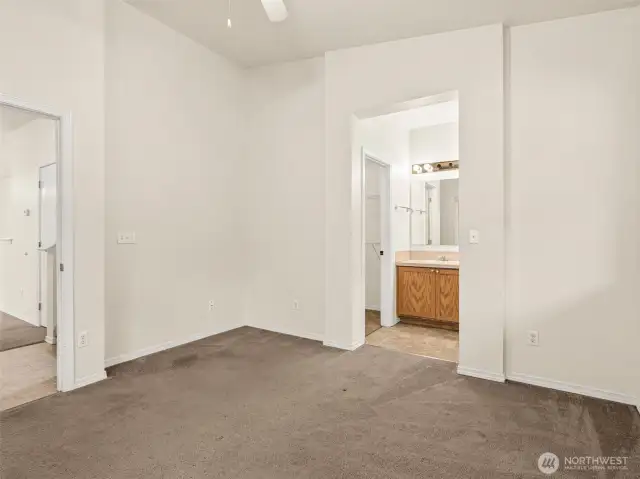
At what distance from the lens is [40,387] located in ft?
9.36

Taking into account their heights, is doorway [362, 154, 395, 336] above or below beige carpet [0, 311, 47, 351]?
above

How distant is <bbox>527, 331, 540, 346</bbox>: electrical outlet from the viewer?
3.01 metres

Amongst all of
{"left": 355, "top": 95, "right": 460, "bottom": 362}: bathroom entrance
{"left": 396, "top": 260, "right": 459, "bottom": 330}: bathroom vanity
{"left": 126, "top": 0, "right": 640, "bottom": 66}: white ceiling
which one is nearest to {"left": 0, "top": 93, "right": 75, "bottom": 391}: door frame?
{"left": 126, "top": 0, "right": 640, "bottom": 66}: white ceiling

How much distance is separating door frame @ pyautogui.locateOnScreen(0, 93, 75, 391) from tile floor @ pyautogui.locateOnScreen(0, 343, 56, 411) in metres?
0.22

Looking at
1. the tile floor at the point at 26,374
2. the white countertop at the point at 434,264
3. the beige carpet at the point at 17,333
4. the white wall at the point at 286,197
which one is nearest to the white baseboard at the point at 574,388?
the white countertop at the point at 434,264

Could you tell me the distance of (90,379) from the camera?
2.88 m

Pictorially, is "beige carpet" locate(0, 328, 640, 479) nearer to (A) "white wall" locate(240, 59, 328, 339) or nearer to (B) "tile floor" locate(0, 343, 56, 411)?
(B) "tile floor" locate(0, 343, 56, 411)

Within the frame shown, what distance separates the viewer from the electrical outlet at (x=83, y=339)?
2.81 meters

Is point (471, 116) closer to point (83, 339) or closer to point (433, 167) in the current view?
point (433, 167)

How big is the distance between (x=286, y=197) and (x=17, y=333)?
3.53m

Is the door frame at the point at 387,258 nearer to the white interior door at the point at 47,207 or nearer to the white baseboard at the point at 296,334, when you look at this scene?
the white baseboard at the point at 296,334

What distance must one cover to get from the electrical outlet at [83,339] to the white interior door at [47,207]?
6.91ft

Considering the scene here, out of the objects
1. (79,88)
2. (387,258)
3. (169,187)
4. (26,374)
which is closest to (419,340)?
(387,258)

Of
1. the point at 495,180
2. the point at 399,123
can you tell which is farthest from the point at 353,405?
the point at 399,123
